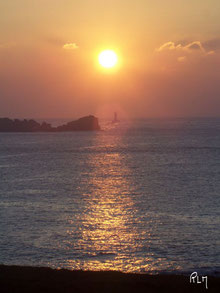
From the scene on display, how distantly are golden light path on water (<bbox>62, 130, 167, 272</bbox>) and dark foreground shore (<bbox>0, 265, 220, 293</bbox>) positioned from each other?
362 cm

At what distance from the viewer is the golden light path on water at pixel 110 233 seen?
26469 mm

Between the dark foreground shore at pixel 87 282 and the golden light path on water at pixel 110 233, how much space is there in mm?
3616

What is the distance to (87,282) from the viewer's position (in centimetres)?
2094

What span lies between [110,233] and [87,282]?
11.8 m

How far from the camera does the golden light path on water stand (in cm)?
2647

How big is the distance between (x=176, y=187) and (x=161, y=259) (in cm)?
2953

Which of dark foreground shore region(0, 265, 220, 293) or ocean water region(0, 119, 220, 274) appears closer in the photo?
dark foreground shore region(0, 265, 220, 293)
